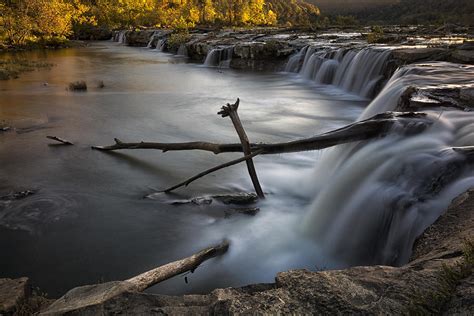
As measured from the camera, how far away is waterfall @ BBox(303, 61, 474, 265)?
434cm

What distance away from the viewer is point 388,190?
5.02 m

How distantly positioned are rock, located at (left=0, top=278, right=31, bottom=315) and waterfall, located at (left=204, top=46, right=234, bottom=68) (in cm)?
2467

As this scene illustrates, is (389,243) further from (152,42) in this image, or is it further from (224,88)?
(152,42)

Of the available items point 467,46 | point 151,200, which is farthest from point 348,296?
point 467,46

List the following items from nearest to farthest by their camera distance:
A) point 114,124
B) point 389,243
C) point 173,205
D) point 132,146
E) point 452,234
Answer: point 452,234
point 389,243
point 173,205
point 132,146
point 114,124

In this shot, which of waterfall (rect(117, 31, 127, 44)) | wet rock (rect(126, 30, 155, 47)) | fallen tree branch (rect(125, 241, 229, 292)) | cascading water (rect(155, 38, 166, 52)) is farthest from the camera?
waterfall (rect(117, 31, 127, 44))

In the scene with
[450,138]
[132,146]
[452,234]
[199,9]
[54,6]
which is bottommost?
[132,146]

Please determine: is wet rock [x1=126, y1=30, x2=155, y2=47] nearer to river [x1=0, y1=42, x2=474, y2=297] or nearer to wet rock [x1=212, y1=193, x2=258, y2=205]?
river [x1=0, y1=42, x2=474, y2=297]

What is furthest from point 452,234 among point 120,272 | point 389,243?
point 120,272

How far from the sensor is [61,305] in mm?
2797

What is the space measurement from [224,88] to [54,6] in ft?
92.9

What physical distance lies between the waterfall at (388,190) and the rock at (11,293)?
3435 millimetres

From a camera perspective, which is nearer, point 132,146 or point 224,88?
point 132,146

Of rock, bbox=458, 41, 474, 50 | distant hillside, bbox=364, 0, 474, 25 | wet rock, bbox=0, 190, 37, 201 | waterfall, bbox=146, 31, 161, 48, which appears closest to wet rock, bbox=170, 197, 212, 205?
wet rock, bbox=0, 190, 37, 201
